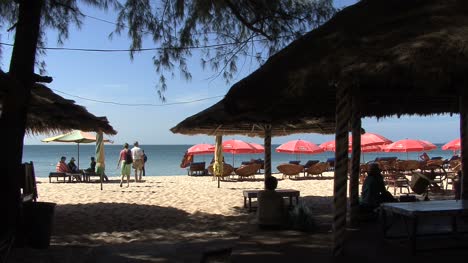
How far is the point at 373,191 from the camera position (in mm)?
7219

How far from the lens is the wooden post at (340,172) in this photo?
16.3ft

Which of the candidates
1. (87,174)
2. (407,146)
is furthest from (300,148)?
(87,174)

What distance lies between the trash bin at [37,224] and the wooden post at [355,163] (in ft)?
14.1

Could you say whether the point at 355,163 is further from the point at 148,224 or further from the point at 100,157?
the point at 100,157

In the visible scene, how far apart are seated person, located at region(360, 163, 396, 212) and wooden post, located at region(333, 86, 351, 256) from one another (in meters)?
2.29

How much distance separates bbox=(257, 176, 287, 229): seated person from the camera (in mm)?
7125

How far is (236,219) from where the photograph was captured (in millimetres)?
8766

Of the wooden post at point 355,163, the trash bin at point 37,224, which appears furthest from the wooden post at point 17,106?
the wooden post at point 355,163

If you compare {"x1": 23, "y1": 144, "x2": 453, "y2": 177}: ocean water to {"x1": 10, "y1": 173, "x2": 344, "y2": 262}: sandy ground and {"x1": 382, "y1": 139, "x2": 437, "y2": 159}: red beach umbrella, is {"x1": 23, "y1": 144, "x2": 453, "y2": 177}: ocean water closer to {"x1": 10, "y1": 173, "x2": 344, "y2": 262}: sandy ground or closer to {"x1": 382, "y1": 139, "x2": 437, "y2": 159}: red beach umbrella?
{"x1": 382, "y1": 139, "x2": 437, "y2": 159}: red beach umbrella

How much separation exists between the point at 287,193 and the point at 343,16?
3622 mm

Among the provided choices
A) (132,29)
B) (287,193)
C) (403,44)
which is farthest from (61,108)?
(403,44)

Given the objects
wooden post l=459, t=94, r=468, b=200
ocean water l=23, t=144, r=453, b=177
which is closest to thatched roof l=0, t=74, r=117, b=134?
wooden post l=459, t=94, r=468, b=200

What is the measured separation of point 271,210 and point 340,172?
2.32m

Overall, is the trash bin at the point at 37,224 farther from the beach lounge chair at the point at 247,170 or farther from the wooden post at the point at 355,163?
the beach lounge chair at the point at 247,170
